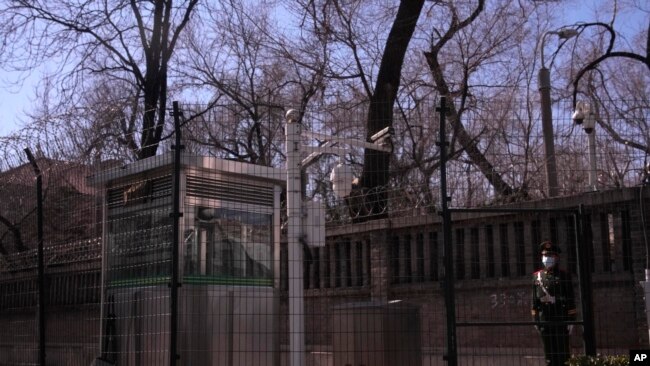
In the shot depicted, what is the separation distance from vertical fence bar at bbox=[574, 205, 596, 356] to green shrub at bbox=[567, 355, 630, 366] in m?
0.49

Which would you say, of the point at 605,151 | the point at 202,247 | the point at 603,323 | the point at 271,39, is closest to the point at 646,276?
the point at 603,323

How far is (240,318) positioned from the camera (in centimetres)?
910

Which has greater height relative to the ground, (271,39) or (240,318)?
(271,39)

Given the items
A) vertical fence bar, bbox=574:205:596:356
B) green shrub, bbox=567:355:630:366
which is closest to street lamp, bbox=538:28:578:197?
vertical fence bar, bbox=574:205:596:356

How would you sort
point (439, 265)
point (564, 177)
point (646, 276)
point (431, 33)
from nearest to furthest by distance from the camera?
point (646, 276), point (564, 177), point (439, 265), point (431, 33)

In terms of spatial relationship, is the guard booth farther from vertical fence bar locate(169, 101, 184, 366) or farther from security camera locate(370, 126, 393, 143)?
security camera locate(370, 126, 393, 143)

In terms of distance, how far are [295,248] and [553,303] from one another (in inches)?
116

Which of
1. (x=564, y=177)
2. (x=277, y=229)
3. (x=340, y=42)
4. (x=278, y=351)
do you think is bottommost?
(x=278, y=351)

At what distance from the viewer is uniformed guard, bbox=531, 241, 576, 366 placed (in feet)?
28.1

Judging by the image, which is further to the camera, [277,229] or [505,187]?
[505,187]

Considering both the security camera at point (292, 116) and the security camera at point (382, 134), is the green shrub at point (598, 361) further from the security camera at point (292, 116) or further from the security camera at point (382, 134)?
the security camera at point (292, 116)

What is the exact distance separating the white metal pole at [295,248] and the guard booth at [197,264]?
80 centimetres

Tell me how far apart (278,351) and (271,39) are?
538 inches

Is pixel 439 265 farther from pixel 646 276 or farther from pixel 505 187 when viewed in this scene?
pixel 646 276
